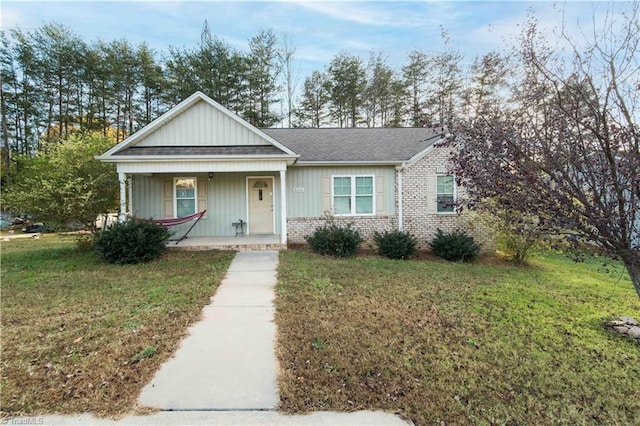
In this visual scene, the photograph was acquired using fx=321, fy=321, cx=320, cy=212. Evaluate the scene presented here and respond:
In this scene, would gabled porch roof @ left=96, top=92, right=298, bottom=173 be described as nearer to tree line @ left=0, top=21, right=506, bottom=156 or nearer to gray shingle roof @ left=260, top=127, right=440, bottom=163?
gray shingle roof @ left=260, top=127, right=440, bottom=163

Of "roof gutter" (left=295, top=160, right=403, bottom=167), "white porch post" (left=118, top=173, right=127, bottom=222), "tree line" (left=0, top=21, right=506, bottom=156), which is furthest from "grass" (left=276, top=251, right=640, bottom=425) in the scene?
"tree line" (left=0, top=21, right=506, bottom=156)

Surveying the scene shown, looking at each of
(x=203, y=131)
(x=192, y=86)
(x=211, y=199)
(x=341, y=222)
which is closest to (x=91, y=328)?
(x=203, y=131)

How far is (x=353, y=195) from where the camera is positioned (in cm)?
1067

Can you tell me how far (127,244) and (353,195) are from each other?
6611 mm

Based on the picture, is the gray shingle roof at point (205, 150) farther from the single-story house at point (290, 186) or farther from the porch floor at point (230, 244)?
the porch floor at point (230, 244)

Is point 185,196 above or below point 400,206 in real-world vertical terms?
above

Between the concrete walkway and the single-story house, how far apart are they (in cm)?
506

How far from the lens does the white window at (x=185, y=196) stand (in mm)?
10742

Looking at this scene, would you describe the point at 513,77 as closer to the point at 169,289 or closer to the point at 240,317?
the point at 240,317

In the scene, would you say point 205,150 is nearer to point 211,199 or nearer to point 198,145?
point 198,145

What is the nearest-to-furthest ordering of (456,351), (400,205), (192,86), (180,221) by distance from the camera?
1. (456,351)
2. (180,221)
3. (400,205)
4. (192,86)

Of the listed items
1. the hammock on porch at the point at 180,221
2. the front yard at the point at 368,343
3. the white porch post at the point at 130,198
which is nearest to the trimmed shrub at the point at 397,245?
the front yard at the point at 368,343

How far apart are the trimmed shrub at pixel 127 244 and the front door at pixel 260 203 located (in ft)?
11.4

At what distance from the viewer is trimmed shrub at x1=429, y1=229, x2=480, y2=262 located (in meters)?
9.32
